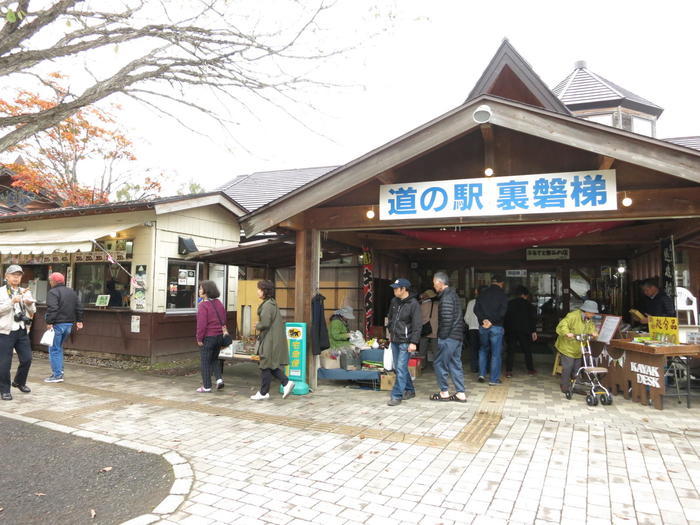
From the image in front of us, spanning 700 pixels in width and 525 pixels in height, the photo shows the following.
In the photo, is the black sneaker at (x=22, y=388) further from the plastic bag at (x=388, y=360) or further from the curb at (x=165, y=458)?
the plastic bag at (x=388, y=360)

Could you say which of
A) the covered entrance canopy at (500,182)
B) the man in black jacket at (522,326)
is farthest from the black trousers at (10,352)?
the man in black jacket at (522,326)

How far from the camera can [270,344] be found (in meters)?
6.57

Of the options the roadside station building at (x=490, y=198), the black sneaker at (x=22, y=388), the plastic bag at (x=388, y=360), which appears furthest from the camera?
the plastic bag at (x=388, y=360)

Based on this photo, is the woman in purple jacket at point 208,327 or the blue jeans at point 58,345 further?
the blue jeans at point 58,345

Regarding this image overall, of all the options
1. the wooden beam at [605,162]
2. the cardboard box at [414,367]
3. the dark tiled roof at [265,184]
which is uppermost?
the dark tiled roof at [265,184]

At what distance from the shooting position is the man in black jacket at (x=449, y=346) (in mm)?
6652

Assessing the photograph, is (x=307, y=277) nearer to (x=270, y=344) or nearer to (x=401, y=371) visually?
(x=270, y=344)

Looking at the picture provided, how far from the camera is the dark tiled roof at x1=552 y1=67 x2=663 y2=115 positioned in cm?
1503

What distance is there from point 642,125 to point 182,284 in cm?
1629

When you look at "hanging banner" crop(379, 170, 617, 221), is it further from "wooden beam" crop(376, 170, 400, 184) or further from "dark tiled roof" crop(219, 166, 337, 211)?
"dark tiled roof" crop(219, 166, 337, 211)

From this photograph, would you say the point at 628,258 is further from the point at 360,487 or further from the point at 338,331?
the point at 360,487


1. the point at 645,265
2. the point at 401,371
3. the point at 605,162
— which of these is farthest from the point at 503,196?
the point at 645,265

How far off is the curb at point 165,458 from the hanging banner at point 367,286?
6020mm

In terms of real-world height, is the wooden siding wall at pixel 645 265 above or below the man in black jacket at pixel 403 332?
above
